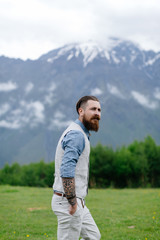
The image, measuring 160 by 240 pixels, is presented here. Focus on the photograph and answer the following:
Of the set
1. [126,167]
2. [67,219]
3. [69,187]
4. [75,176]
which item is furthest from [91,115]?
[126,167]

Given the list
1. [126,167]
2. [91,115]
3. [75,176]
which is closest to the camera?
[75,176]

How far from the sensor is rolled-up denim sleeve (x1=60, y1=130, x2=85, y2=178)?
14.2 ft

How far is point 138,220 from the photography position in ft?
40.1

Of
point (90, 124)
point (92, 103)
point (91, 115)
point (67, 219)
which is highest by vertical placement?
point (92, 103)

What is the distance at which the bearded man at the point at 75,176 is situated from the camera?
4.36 meters

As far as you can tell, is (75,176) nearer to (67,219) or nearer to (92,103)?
(67,219)

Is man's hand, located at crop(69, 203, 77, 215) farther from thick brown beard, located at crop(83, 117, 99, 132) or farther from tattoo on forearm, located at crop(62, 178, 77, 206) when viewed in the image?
thick brown beard, located at crop(83, 117, 99, 132)

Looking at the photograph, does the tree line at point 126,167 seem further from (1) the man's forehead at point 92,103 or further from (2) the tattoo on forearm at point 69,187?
(2) the tattoo on forearm at point 69,187

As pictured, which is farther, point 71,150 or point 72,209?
point 72,209

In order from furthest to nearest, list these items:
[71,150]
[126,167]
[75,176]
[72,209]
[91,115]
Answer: [126,167]
[91,115]
[75,176]
[72,209]
[71,150]

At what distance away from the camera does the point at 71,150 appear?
4.35 metres

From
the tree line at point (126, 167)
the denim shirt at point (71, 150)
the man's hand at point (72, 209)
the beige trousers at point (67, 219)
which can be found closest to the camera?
the denim shirt at point (71, 150)

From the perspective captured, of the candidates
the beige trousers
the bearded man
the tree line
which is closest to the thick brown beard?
the bearded man

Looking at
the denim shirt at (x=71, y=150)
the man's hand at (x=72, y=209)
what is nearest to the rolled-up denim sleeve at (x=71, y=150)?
the denim shirt at (x=71, y=150)
